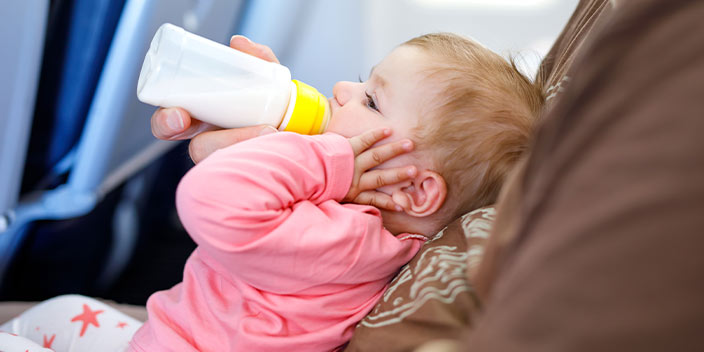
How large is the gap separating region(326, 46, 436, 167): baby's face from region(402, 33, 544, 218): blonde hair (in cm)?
2

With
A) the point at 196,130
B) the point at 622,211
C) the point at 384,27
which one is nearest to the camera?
the point at 622,211

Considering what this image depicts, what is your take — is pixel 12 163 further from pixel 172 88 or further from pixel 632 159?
pixel 632 159

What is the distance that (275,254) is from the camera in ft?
2.27

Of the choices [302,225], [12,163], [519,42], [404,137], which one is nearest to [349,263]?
[302,225]

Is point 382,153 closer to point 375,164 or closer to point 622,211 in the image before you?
point 375,164

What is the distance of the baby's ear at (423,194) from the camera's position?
Result: 82cm

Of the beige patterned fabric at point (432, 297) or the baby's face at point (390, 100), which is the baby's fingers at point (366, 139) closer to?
the baby's face at point (390, 100)

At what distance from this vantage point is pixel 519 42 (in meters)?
2.50

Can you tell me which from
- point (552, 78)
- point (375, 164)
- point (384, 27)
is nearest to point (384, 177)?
point (375, 164)

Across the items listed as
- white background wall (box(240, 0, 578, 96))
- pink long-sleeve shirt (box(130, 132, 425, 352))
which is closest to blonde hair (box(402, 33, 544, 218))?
pink long-sleeve shirt (box(130, 132, 425, 352))

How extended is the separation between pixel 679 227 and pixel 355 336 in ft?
1.57

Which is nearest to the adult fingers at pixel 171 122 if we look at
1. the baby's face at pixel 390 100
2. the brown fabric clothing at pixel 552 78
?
the baby's face at pixel 390 100

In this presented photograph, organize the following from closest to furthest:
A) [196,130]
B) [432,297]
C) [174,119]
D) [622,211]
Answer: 1. [622,211]
2. [432,297]
3. [174,119]
4. [196,130]

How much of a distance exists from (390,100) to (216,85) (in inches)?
10.5
